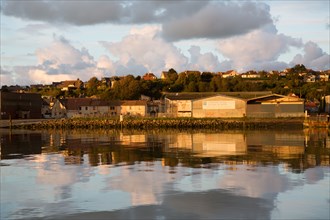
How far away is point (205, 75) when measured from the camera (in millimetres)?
124562

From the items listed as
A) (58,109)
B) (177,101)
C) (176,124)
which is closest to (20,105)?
(58,109)

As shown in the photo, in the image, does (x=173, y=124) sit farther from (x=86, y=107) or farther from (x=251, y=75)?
(x=251, y=75)

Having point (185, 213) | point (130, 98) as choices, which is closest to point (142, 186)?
point (185, 213)

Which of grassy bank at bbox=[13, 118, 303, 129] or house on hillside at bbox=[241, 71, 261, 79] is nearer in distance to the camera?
grassy bank at bbox=[13, 118, 303, 129]

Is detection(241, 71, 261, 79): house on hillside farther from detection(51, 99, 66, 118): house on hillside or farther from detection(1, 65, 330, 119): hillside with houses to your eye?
detection(51, 99, 66, 118): house on hillside

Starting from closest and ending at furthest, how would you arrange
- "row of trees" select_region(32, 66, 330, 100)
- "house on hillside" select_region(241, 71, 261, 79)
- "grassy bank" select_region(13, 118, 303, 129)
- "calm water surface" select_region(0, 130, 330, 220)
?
1. "calm water surface" select_region(0, 130, 330, 220)
2. "grassy bank" select_region(13, 118, 303, 129)
3. "row of trees" select_region(32, 66, 330, 100)
4. "house on hillside" select_region(241, 71, 261, 79)

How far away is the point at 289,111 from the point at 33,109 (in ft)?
153

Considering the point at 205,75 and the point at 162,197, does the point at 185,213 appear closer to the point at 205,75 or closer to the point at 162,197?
the point at 162,197

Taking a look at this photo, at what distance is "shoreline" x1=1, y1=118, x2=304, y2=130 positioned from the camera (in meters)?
59.9

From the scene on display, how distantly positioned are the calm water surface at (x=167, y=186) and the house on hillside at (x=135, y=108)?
58.7 meters

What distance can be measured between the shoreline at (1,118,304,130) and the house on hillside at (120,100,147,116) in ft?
54.6

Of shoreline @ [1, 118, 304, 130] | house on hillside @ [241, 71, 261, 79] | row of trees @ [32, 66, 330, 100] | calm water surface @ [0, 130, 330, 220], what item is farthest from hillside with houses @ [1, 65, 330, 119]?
calm water surface @ [0, 130, 330, 220]

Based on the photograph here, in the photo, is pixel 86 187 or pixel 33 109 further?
pixel 33 109

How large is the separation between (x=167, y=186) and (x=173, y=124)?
1857 inches
